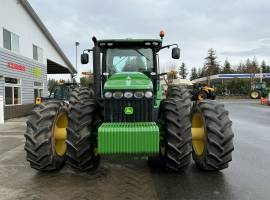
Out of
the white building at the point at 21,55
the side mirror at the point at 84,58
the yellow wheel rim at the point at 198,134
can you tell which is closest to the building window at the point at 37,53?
the white building at the point at 21,55

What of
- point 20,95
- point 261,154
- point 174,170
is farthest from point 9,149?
point 20,95

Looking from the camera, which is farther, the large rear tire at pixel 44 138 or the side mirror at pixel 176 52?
the side mirror at pixel 176 52

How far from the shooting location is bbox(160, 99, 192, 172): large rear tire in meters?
5.45

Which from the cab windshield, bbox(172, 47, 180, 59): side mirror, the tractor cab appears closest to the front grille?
the cab windshield

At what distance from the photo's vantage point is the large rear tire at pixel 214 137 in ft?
18.9

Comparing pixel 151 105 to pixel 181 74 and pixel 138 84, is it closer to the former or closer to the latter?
pixel 138 84

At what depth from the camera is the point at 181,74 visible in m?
116

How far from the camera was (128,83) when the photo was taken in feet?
18.9

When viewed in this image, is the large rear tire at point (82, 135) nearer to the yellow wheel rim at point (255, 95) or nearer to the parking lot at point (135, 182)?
the parking lot at point (135, 182)

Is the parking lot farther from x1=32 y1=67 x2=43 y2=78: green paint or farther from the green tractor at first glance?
the green tractor

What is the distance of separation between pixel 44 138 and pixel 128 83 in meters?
1.76

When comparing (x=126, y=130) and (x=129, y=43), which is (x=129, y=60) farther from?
(x=126, y=130)

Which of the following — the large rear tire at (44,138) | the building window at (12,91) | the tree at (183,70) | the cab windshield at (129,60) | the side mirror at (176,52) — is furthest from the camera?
Answer: the tree at (183,70)

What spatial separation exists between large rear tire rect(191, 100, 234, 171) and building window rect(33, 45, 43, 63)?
21237mm
